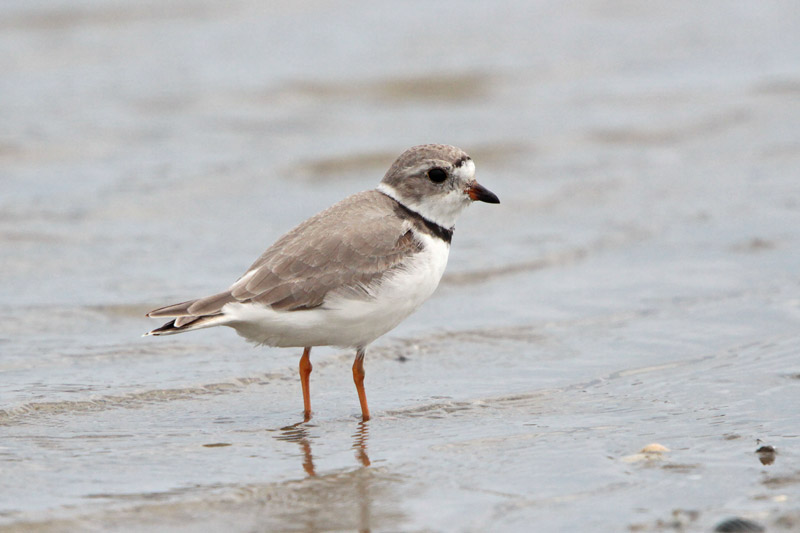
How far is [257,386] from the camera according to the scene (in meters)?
7.22

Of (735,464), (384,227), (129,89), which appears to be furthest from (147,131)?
(735,464)

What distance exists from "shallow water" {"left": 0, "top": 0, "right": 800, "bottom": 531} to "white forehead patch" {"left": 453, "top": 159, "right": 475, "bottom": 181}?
1381 mm

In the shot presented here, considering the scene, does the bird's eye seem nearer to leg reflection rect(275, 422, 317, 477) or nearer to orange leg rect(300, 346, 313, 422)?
orange leg rect(300, 346, 313, 422)

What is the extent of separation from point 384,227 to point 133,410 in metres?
1.90

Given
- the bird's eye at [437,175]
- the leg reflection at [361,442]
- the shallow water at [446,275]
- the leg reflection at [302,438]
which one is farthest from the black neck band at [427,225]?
the leg reflection at [302,438]

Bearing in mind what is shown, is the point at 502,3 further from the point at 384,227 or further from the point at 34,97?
the point at 384,227

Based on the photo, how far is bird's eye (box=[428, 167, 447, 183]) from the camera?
6828 millimetres

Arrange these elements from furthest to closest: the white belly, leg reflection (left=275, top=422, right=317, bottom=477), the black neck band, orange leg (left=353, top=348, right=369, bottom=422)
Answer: the black neck band < orange leg (left=353, top=348, right=369, bottom=422) < the white belly < leg reflection (left=275, top=422, right=317, bottom=477)

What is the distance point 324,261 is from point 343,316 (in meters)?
0.37

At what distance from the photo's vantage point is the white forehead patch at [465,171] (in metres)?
6.86

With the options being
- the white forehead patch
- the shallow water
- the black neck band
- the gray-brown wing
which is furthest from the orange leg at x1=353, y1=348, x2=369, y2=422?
the white forehead patch

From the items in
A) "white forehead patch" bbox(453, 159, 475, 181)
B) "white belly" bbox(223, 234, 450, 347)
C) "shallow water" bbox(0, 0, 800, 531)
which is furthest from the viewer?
"white forehead patch" bbox(453, 159, 475, 181)

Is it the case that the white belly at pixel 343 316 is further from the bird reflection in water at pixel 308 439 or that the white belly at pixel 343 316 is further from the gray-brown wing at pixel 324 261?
the bird reflection in water at pixel 308 439

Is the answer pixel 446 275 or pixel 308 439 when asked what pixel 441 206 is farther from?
pixel 446 275
